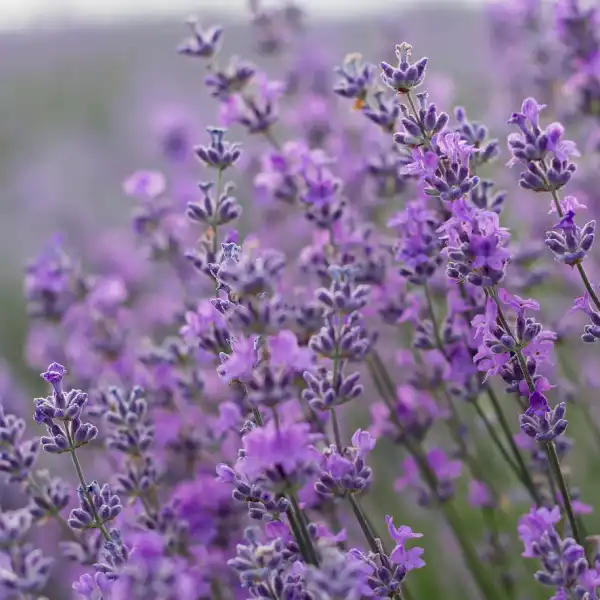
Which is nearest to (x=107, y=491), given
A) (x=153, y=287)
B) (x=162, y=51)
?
(x=153, y=287)

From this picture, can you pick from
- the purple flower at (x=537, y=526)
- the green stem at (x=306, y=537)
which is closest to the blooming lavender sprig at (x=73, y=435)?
the green stem at (x=306, y=537)

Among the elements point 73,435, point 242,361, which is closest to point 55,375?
point 73,435

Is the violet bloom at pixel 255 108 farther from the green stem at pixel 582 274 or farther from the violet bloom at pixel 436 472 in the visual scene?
the violet bloom at pixel 436 472

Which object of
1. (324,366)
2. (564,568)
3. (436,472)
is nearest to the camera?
(564,568)

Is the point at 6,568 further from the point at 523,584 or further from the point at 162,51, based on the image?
the point at 162,51

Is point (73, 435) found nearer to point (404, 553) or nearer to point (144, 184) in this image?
point (404, 553)

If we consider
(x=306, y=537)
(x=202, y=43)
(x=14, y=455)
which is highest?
(x=202, y=43)

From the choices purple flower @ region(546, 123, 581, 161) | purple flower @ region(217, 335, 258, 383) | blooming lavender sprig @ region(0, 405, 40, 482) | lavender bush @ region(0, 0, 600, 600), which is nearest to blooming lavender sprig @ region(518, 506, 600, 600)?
lavender bush @ region(0, 0, 600, 600)

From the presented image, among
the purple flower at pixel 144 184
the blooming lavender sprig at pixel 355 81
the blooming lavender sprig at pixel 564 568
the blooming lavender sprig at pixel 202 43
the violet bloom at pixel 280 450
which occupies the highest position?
the blooming lavender sprig at pixel 202 43

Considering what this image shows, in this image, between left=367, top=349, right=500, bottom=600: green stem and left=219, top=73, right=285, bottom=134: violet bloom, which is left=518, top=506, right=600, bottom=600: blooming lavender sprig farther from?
left=219, top=73, right=285, bottom=134: violet bloom
